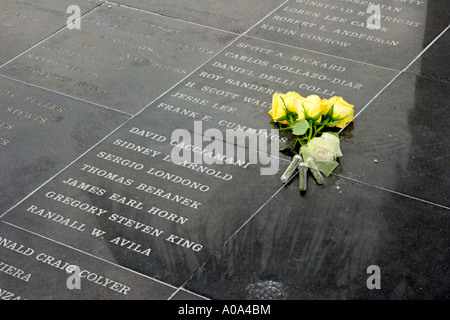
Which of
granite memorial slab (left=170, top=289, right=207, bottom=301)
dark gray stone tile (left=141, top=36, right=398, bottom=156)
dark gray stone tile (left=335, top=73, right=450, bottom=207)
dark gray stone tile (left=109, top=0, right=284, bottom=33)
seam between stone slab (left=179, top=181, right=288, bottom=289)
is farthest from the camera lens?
dark gray stone tile (left=109, top=0, right=284, bottom=33)

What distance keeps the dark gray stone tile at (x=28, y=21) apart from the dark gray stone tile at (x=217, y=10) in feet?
2.17

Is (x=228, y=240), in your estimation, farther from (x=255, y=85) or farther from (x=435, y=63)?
(x=435, y=63)

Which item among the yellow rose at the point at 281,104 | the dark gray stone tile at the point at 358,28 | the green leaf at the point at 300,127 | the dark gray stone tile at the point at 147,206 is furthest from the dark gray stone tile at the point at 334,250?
the dark gray stone tile at the point at 358,28

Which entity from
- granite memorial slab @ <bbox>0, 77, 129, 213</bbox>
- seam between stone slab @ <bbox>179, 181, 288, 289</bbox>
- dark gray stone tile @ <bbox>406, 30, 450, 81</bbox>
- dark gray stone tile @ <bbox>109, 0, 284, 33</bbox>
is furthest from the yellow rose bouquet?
dark gray stone tile @ <bbox>109, 0, 284, 33</bbox>

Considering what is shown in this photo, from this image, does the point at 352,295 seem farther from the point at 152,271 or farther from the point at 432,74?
the point at 432,74

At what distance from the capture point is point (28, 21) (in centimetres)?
865

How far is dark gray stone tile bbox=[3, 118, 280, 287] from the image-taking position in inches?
217

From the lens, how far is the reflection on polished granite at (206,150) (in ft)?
17.5

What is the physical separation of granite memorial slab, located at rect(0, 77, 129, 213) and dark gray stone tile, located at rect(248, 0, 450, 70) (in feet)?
7.24

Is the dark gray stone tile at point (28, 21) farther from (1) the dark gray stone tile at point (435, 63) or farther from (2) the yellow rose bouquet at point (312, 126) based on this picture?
(1) the dark gray stone tile at point (435, 63)

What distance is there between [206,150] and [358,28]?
8.96ft

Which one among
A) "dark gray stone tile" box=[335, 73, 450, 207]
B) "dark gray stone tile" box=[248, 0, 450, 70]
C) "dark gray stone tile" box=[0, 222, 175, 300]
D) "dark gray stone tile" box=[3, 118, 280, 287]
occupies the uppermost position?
"dark gray stone tile" box=[248, 0, 450, 70]

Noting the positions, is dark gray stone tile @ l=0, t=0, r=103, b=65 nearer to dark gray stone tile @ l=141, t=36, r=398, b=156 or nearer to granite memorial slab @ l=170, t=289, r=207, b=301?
dark gray stone tile @ l=141, t=36, r=398, b=156
